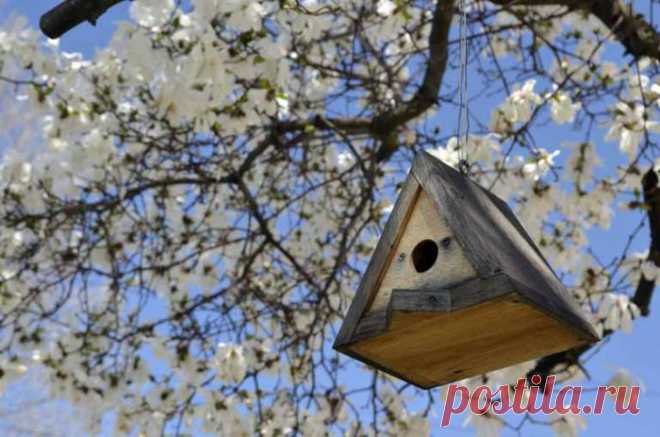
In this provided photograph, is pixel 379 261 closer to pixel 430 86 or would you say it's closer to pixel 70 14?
pixel 70 14

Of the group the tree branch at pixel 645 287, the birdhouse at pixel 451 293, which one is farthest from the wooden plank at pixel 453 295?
the tree branch at pixel 645 287

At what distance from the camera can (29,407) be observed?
23.5 feet

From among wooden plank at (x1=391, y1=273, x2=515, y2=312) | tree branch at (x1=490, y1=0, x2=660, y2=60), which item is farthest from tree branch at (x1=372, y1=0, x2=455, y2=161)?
wooden plank at (x1=391, y1=273, x2=515, y2=312)

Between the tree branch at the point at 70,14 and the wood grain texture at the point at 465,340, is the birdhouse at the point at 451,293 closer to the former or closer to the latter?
the wood grain texture at the point at 465,340

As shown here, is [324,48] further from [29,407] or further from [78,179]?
[29,407]

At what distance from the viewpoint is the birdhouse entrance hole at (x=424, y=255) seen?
1227 mm

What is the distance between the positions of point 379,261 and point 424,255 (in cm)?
6

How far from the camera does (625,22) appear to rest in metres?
2.75


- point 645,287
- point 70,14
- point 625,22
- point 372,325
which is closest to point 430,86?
point 625,22

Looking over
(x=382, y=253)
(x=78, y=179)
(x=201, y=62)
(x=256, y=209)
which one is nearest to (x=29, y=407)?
(x=78, y=179)

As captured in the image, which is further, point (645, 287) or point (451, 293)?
point (645, 287)

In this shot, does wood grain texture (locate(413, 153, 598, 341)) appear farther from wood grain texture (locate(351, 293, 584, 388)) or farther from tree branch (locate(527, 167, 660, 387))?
tree branch (locate(527, 167, 660, 387))

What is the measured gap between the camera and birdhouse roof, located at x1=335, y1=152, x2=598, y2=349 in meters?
1.16

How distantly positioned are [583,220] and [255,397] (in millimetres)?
1158
